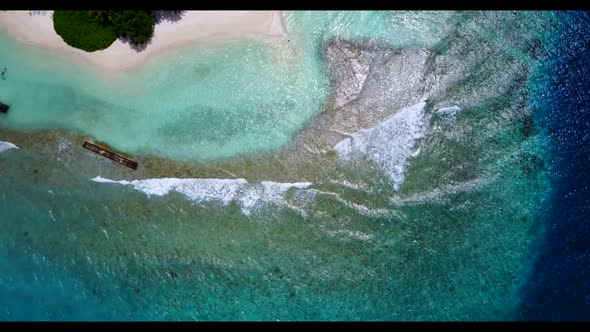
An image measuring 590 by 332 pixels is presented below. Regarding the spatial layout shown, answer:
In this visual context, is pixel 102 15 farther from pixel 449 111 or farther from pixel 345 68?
pixel 449 111

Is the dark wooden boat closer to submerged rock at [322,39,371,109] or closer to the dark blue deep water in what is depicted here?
submerged rock at [322,39,371,109]

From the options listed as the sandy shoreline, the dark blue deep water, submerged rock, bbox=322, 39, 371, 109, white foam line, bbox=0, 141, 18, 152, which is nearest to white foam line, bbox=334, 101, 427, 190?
submerged rock, bbox=322, 39, 371, 109

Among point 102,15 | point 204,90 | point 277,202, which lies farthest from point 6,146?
point 277,202

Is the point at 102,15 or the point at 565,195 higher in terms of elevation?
the point at 102,15

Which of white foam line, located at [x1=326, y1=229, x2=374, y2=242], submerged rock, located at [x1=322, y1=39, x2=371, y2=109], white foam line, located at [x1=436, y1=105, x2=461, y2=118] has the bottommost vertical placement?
white foam line, located at [x1=326, y1=229, x2=374, y2=242]

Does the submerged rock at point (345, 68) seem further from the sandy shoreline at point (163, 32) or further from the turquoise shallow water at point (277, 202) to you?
the sandy shoreline at point (163, 32)

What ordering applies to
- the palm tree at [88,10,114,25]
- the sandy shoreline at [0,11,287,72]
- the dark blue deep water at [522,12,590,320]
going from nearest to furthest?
the palm tree at [88,10,114,25]
the sandy shoreline at [0,11,287,72]
the dark blue deep water at [522,12,590,320]
